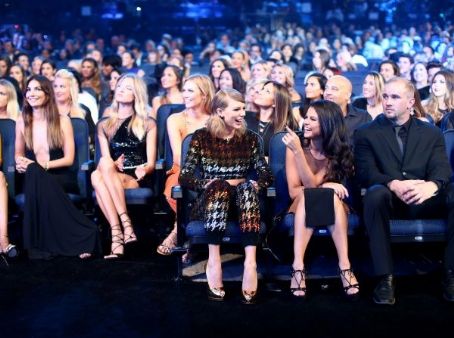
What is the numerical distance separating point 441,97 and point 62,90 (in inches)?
124

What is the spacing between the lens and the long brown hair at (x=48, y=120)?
18.0 ft

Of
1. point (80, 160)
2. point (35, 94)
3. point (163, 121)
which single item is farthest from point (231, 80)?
point (35, 94)

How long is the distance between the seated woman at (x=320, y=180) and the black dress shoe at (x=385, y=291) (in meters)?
0.14

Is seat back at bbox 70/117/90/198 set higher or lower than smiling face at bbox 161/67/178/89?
lower

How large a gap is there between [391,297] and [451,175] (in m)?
0.87

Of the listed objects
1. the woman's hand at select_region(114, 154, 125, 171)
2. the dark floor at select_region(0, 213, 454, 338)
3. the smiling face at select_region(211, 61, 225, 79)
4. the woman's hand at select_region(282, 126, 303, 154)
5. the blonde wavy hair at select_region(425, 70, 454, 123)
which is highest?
the smiling face at select_region(211, 61, 225, 79)

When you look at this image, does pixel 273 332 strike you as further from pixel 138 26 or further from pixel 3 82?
pixel 138 26

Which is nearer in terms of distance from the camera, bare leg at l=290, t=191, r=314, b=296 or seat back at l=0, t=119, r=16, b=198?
bare leg at l=290, t=191, r=314, b=296

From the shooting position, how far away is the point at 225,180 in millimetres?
4469

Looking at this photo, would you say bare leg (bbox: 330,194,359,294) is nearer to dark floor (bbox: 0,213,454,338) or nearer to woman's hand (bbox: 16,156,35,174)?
dark floor (bbox: 0,213,454,338)

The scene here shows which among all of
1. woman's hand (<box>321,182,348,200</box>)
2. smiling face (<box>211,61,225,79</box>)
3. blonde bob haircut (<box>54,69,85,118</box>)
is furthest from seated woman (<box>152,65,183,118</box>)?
woman's hand (<box>321,182,348,200</box>)

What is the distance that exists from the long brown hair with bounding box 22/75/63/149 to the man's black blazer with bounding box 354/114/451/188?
2.23 meters

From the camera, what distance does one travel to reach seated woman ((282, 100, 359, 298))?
14.0 feet

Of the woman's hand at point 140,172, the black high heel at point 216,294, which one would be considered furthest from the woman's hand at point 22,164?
the black high heel at point 216,294
